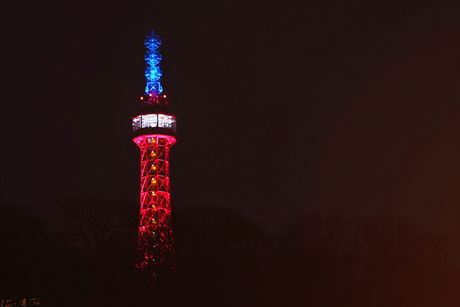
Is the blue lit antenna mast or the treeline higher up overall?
the blue lit antenna mast

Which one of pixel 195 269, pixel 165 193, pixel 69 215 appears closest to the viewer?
pixel 195 269

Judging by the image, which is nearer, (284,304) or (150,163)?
(284,304)

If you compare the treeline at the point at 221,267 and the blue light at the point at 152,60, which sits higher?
the blue light at the point at 152,60

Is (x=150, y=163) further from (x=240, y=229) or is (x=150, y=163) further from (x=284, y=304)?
(x=284, y=304)

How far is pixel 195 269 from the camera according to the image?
62.4 meters

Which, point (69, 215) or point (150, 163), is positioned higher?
point (150, 163)

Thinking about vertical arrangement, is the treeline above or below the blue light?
below

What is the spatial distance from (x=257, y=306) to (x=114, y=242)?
10.4m

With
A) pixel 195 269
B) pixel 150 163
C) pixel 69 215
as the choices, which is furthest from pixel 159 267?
pixel 150 163

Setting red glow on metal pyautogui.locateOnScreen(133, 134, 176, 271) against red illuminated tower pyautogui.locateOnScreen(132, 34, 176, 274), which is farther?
red illuminated tower pyautogui.locateOnScreen(132, 34, 176, 274)

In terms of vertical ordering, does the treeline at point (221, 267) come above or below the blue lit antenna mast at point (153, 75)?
below

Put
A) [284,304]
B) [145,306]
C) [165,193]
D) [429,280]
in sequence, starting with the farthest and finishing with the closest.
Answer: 1. [165,193]
2. [429,280]
3. [284,304]
4. [145,306]

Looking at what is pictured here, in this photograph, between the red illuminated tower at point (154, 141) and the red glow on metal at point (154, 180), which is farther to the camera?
the red illuminated tower at point (154, 141)

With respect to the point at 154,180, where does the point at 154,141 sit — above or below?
above
